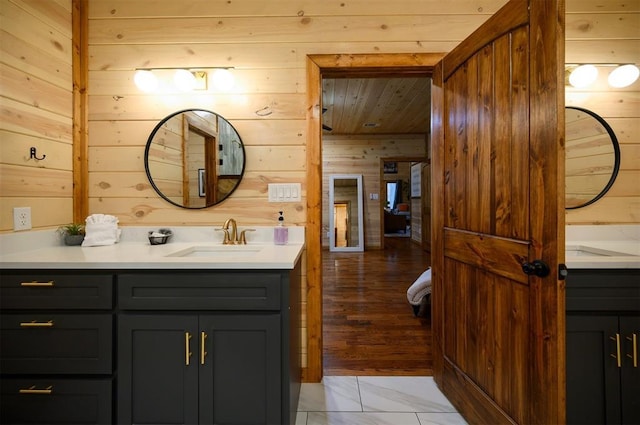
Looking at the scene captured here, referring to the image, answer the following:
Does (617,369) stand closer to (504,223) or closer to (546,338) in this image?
(546,338)

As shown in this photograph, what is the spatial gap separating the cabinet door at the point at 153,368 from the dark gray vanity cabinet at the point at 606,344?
5.78 ft

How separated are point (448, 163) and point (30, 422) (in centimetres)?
248

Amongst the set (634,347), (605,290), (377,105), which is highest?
(377,105)

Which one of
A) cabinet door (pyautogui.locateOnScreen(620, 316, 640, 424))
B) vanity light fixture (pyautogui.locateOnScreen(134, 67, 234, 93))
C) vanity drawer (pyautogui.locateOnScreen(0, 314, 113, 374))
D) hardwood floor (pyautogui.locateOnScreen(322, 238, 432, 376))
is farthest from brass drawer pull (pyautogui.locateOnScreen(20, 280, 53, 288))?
cabinet door (pyautogui.locateOnScreen(620, 316, 640, 424))

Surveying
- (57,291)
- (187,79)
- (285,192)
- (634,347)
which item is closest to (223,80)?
(187,79)

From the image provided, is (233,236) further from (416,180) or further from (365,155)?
(416,180)

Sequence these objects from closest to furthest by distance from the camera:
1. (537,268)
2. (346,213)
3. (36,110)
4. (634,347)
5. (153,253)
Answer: (537,268), (634,347), (153,253), (36,110), (346,213)

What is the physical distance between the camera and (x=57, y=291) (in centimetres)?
137

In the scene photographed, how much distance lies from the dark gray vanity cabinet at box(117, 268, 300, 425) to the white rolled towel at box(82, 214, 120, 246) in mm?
634

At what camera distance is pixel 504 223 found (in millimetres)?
1337

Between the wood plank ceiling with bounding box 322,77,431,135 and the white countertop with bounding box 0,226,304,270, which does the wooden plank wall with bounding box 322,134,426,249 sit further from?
the white countertop with bounding box 0,226,304,270

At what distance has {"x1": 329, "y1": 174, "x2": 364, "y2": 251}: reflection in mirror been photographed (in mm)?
6621

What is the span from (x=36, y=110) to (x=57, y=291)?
1.08 m

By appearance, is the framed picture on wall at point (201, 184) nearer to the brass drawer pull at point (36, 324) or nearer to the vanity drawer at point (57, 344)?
the vanity drawer at point (57, 344)
